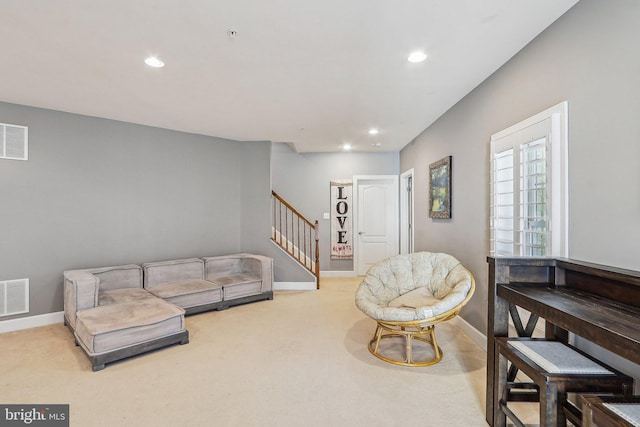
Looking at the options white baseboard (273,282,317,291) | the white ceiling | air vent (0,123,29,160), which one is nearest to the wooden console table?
the white ceiling

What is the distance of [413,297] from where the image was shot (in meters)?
2.92

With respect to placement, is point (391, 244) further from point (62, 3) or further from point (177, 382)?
point (62, 3)

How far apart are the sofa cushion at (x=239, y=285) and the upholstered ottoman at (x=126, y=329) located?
41.0 inches

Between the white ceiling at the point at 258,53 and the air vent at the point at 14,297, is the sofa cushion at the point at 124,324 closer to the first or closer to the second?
the air vent at the point at 14,297

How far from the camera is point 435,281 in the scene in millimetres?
3066

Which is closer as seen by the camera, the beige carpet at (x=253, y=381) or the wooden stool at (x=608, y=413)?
the wooden stool at (x=608, y=413)

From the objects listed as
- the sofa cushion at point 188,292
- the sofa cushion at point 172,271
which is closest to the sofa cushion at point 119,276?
the sofa cushion at point 172,271

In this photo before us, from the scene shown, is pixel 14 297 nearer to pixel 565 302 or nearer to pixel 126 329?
pixel 126 329

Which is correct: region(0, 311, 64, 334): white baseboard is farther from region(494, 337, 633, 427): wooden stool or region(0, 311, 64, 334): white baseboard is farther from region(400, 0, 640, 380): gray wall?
region(400, 0, 640, 380): gray wall

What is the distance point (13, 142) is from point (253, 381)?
148 inches

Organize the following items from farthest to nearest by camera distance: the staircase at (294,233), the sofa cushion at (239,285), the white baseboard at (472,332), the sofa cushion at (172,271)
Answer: the staircase at (294,233) < the sofa cushion at (239,285) < the sofa cushion at (172,271) < the white baseboard at (472,332)

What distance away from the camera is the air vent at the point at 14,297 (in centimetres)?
333

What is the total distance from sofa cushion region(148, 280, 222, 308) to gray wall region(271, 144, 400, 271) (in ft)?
8.78

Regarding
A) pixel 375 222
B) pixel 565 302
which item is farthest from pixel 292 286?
pixel 565 302
